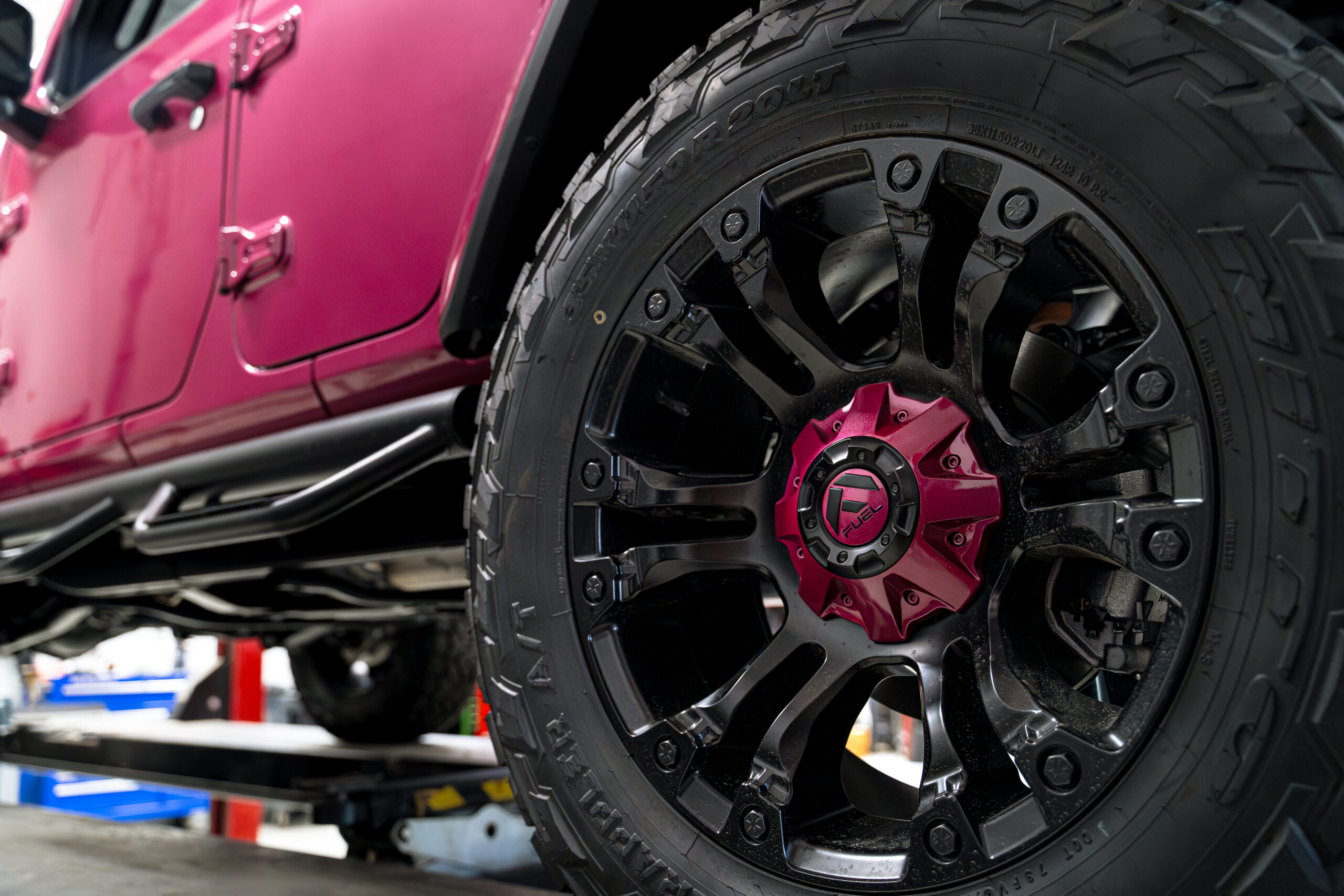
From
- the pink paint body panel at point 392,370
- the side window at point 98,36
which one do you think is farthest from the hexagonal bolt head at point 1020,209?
the side window at point 98,36

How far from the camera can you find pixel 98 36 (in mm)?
2381

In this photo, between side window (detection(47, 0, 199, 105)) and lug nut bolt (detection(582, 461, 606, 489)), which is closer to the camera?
lug nut bolt (detection(582, 461, 606, 489))

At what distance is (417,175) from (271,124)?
41 centimetres

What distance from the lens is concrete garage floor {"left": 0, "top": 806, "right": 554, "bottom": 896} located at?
157cm

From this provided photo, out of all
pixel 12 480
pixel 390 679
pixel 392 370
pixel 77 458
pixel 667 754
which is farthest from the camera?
pixel 390 679

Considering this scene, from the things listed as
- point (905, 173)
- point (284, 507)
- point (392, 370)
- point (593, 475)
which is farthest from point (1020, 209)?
point (284, 507)

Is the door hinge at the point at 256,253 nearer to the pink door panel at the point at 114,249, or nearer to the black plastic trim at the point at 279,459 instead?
the pink door panel at the point at 114,249

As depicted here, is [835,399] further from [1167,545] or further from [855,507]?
[1167,545]

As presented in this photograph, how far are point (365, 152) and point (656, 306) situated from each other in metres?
0.72

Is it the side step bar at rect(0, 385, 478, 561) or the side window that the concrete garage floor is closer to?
the side step bar at rect(0, 385, 478, 561)

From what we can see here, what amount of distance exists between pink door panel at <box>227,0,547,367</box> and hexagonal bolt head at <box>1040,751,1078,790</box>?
0.96 m

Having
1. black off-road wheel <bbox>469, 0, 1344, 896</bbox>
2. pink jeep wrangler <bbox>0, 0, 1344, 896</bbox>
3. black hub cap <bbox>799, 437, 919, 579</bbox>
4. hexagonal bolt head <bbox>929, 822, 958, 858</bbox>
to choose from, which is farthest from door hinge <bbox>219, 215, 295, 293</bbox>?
hexagonal bolt head <bbox>929, 822, 958, 858</bbox>

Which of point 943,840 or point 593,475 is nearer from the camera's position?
point 943,840

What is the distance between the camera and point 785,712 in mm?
877
